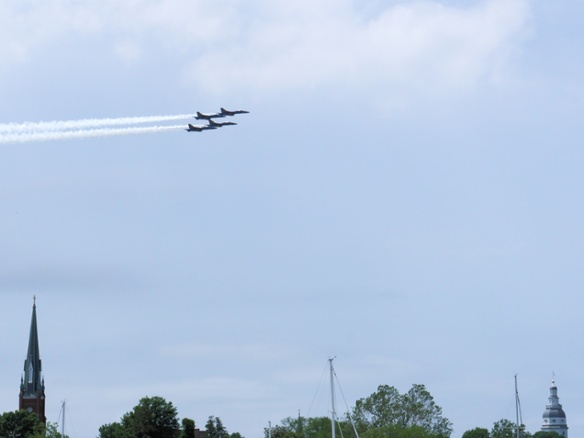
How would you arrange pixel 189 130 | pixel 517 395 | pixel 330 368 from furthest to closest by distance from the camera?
pixel 517 395
pixel 330 368
pixel 189 130

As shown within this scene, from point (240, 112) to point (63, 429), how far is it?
65.5 m

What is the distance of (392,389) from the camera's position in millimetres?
198250

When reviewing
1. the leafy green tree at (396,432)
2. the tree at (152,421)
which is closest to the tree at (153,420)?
the tree at (152,421)

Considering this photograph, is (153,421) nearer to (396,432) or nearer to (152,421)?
(152,421)

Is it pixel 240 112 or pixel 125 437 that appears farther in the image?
pixel 125 437

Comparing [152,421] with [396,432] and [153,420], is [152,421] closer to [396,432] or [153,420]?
[153,420]

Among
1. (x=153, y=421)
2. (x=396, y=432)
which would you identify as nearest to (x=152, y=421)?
(x=153, y=421)

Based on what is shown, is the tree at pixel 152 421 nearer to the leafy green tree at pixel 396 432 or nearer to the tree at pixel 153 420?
the tree at pixel 153 420

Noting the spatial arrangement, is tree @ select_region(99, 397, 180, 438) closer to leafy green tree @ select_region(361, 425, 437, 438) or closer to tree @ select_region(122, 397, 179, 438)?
tree @ select_region(122, 397, 179, 438)

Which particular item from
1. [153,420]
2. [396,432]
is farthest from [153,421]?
[396,432]

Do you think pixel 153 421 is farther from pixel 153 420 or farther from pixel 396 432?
pixel 396 432

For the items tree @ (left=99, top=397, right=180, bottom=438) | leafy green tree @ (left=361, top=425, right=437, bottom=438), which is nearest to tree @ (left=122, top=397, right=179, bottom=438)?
tree @ (left=99, top=397, right=180, bottom=438)

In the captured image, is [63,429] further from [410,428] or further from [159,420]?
[410,428]

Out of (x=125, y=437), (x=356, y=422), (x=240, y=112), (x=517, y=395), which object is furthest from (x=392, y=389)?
(x=240, y=112)
